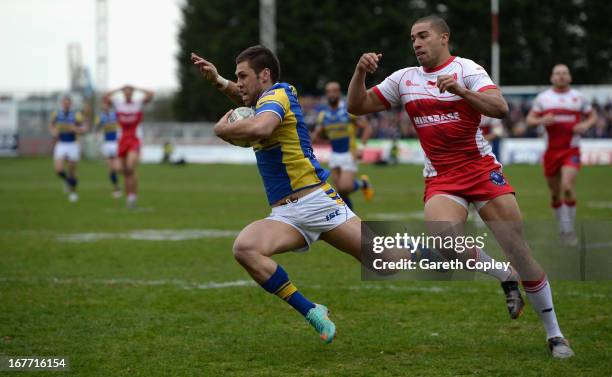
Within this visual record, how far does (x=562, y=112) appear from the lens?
498 inches

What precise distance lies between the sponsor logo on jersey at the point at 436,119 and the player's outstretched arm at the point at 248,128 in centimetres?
125

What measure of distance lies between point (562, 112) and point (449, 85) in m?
7.32

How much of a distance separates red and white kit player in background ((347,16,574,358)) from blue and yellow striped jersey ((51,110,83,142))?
17128 mm

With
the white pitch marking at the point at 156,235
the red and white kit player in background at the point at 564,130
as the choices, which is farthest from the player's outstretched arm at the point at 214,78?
the red and white kit player in background at the point at 564,130

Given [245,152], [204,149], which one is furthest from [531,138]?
[204,149]

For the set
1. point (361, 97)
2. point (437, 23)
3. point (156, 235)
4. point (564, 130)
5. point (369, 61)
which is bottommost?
point (156, 235)

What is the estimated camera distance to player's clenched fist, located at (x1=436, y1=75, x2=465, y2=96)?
583 centimetres

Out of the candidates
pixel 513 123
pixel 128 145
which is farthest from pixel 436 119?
pixel 513 123

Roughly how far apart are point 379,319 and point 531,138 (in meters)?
32.5

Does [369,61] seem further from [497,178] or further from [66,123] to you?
[66,123]

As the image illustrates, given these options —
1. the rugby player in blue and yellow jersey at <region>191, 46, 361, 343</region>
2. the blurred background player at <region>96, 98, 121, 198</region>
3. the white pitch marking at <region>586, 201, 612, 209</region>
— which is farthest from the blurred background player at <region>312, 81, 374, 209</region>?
the rugby player in blue and yellow jersey at <region>191, 46, 361, 343</region>

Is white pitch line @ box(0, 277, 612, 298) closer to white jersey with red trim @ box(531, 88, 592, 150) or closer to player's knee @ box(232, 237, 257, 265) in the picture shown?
player's knee @ box(232, 237, 257, 265)

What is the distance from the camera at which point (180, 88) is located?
6900 cm

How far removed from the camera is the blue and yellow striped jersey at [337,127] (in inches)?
667
